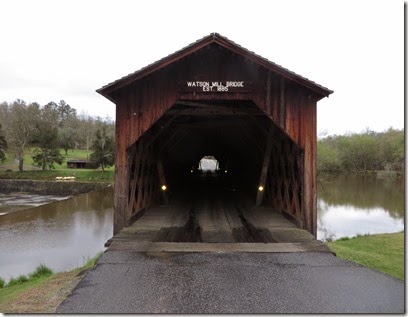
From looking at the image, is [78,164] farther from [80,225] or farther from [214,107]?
[214,107]

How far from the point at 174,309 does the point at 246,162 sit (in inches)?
640

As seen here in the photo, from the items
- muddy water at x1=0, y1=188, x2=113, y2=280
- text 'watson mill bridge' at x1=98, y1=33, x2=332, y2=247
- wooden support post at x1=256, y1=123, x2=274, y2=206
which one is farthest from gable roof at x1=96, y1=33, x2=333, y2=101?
muddy water at x1=0, y1=188, x2=113, y2=280

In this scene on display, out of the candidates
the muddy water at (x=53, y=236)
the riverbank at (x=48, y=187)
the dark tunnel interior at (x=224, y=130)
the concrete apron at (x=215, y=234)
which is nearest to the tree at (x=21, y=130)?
the riverbank at (x=48, y=187)

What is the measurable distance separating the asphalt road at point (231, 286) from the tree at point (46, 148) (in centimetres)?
4948

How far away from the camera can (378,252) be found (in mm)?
10836

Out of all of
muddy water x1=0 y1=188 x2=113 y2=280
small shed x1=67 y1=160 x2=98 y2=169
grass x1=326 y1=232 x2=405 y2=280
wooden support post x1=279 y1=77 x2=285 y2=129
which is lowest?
muddy water x1=0 y1=188 x2=113 y2=280

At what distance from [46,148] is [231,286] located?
53.0 m

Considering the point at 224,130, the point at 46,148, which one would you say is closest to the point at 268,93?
the point at 224,130

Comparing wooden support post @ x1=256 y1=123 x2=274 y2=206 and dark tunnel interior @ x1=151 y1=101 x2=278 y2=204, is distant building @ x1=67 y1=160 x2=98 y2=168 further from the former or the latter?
wooden support post @ x1=256 y1=123 x2=274 y2=206

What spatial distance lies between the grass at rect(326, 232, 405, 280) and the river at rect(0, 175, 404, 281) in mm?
4535

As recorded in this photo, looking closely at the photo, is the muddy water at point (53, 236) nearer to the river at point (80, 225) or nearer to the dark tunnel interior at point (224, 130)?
the river at point (80, 225)

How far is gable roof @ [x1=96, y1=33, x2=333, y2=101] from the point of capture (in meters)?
8.57

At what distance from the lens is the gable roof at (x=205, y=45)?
8.57 meters

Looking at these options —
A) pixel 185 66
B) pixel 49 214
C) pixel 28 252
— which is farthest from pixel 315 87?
pixel 49 214
